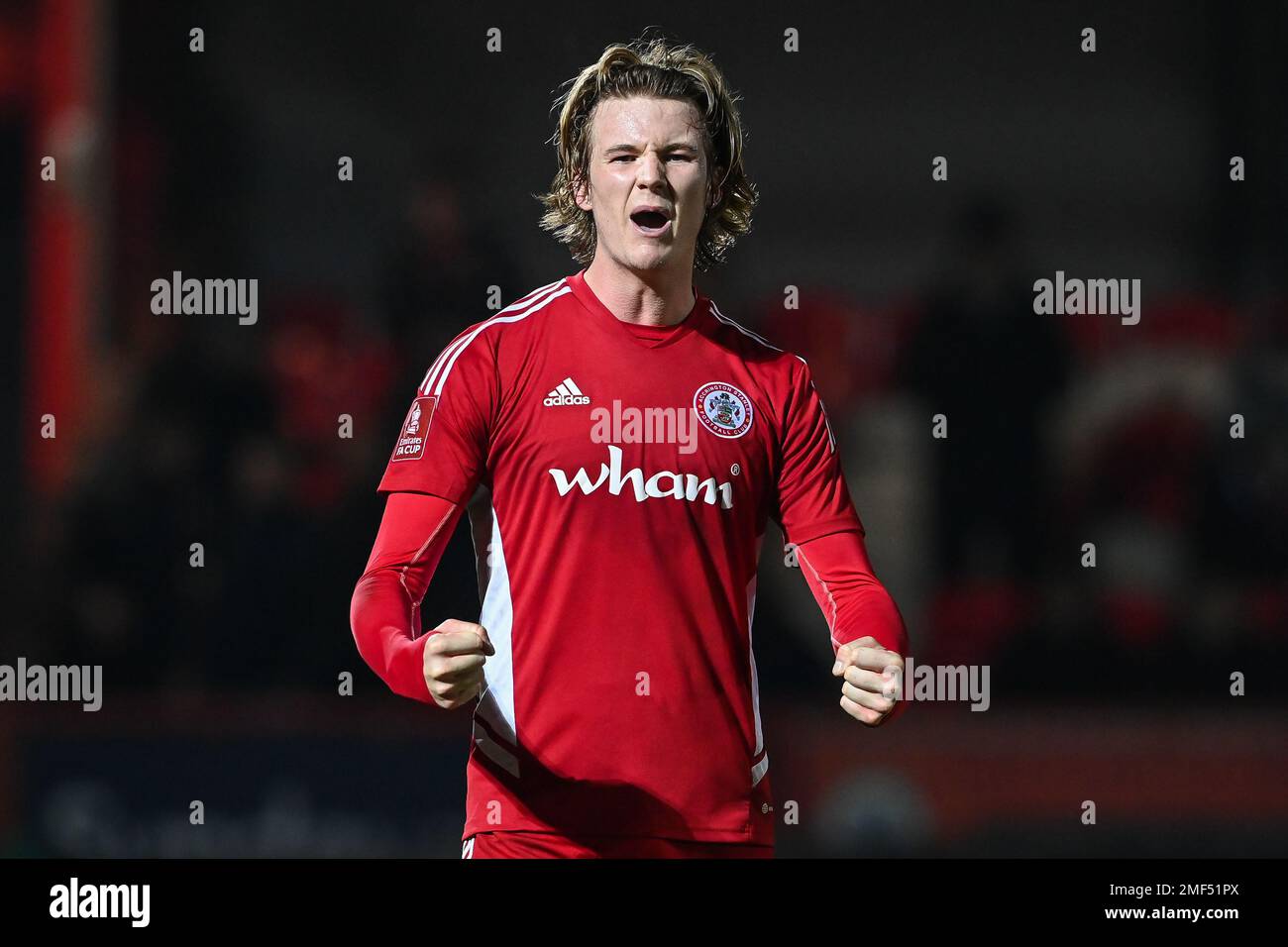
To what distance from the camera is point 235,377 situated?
6609 millimetres

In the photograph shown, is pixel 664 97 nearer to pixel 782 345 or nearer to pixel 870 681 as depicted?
pixel 870 681

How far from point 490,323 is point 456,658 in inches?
36.2

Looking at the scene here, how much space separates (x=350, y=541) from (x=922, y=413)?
2.37 meters

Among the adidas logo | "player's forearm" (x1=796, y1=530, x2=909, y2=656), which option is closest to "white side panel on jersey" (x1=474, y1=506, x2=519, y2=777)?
the adidas logo

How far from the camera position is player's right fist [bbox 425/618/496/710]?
8.29 ft

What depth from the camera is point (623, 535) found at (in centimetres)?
304

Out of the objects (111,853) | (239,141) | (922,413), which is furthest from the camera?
(239,141)

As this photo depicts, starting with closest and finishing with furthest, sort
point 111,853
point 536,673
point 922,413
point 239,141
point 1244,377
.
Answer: point 536,673 < point 111,853 < point 922,413 < point 1244,377 < point 239,141

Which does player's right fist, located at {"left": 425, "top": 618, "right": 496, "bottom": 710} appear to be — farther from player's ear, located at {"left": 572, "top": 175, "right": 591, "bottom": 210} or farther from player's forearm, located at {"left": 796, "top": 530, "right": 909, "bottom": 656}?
player's ear, located at {"left": 572, "top": 175, "right": 591, "bottom": 210}

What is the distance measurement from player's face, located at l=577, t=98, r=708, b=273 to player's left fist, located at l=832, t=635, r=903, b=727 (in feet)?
3.04

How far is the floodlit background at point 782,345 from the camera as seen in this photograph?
5.96 m

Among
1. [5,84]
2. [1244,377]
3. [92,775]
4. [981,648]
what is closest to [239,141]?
[5,84]

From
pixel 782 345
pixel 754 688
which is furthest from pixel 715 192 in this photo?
pixel 782 345

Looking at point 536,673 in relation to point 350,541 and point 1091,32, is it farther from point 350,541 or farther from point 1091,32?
point 1091,32
